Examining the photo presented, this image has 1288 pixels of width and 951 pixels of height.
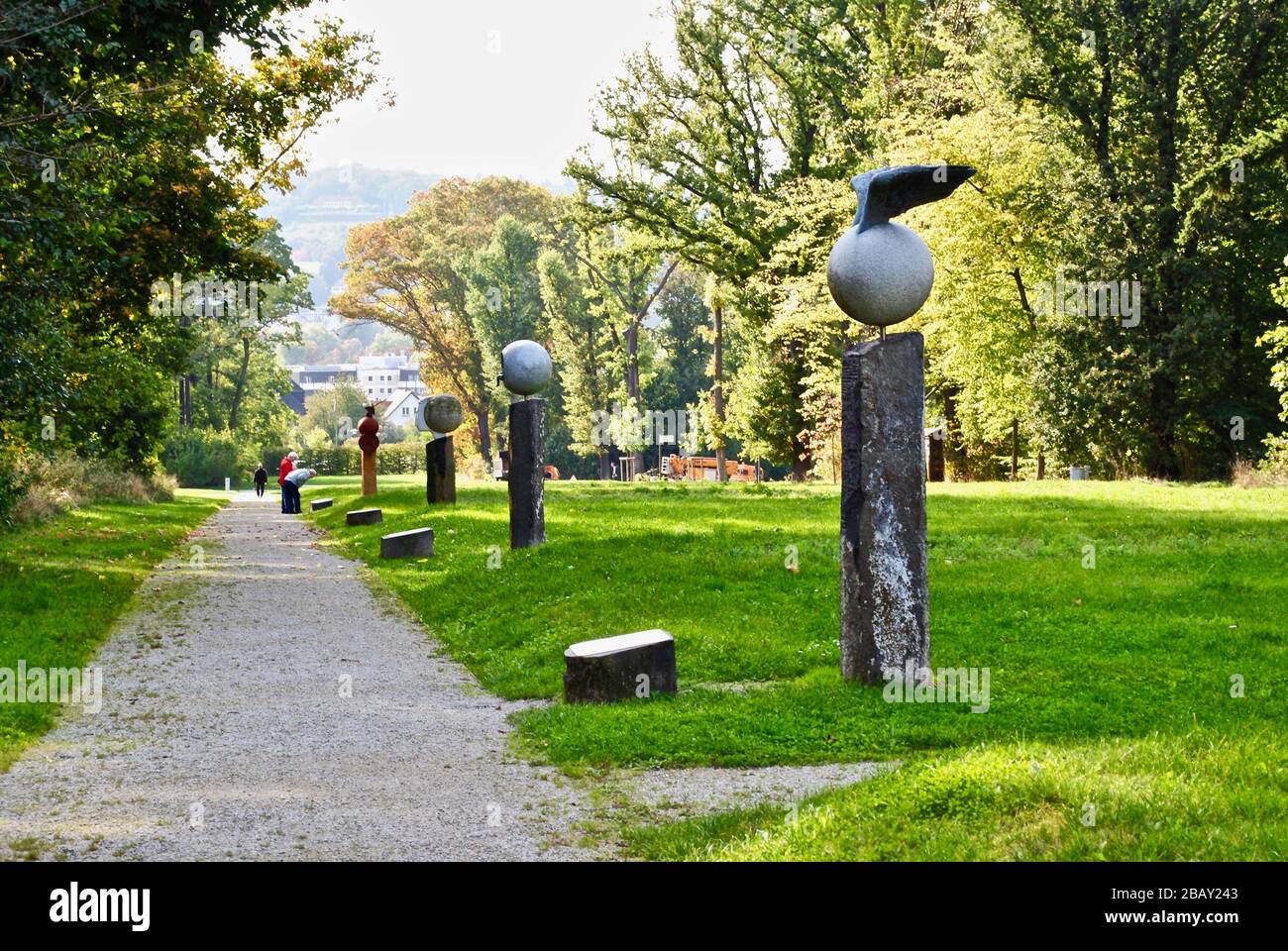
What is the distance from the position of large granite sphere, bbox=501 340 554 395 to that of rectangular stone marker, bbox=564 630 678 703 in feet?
33.1

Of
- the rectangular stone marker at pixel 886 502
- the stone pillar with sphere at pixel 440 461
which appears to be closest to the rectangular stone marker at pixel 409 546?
the stone pillar with sphere at pixel 440 461

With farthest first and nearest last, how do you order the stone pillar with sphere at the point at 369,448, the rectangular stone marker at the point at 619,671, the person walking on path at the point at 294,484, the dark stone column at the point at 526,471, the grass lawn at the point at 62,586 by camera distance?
the person walking on path at the point at 294,484, the stone pillar with sphere at the point at 369,448, the dark stone column at the point at 526,471, the grass lawn at the point at 62,586, the rectangular stone marker at the point at 619,671

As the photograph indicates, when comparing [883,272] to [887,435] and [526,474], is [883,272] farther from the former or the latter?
[526,474]

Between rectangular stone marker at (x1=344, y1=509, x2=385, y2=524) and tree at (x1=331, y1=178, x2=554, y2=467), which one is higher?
tree at (x1=331, y1=178, x2=554, y2=467)

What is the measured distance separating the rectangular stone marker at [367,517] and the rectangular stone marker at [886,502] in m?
17.9

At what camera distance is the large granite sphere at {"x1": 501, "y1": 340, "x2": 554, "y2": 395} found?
19375mm

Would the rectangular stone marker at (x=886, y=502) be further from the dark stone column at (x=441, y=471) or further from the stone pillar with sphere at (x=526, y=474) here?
the dark stone column at (x=441, y=471)

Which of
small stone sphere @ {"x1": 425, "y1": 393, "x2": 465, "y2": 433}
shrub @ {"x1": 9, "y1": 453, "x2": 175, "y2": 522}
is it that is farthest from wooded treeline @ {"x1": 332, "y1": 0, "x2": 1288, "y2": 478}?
shrub @ {"x1": 9, "y1": 453, "x2": 175, "y2": 522}

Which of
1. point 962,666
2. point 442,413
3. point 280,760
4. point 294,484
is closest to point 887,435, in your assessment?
point 962,666

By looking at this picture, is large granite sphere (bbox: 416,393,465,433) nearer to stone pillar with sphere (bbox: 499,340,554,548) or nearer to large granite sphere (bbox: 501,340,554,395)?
large granite sphere (bbox: 501,340,554,395)

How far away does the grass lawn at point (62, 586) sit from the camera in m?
10.8

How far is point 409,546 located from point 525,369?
3.34 metres
